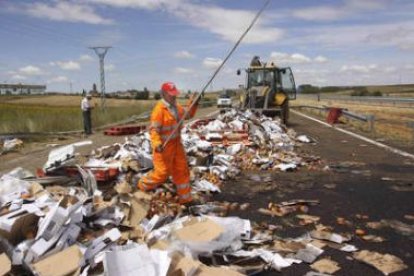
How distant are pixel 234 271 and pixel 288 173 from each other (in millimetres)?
5691

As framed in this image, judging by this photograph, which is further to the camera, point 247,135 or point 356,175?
point 247,135

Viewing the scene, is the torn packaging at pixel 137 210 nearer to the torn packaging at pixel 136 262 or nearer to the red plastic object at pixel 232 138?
the torn packaging at pixel 136 262

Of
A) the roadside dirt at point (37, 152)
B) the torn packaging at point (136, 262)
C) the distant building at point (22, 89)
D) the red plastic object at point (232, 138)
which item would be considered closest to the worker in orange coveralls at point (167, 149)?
the torn packaging at point (136, 262)

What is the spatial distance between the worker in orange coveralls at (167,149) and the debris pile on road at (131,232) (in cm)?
25

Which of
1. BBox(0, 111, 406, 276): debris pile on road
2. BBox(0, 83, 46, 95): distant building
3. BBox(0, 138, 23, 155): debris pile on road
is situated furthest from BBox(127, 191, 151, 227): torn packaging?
BBox(0, 83, 46, 95): distant building

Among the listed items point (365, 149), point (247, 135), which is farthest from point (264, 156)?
point (365, 149)

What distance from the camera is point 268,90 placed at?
21156 millimetres

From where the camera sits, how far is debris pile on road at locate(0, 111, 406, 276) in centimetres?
444

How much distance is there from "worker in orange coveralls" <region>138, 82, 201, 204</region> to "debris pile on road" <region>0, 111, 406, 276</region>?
0.25m

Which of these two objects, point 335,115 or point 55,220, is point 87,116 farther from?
point 55,220

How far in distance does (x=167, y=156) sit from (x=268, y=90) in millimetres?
14508

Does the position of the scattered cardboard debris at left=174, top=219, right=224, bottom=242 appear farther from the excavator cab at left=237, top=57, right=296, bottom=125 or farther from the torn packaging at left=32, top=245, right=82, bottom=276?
the excavator cab at left=237, top=57, right=296, bottom=125

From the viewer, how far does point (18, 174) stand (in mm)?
7828

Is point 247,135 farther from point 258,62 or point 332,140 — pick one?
point 258,62
